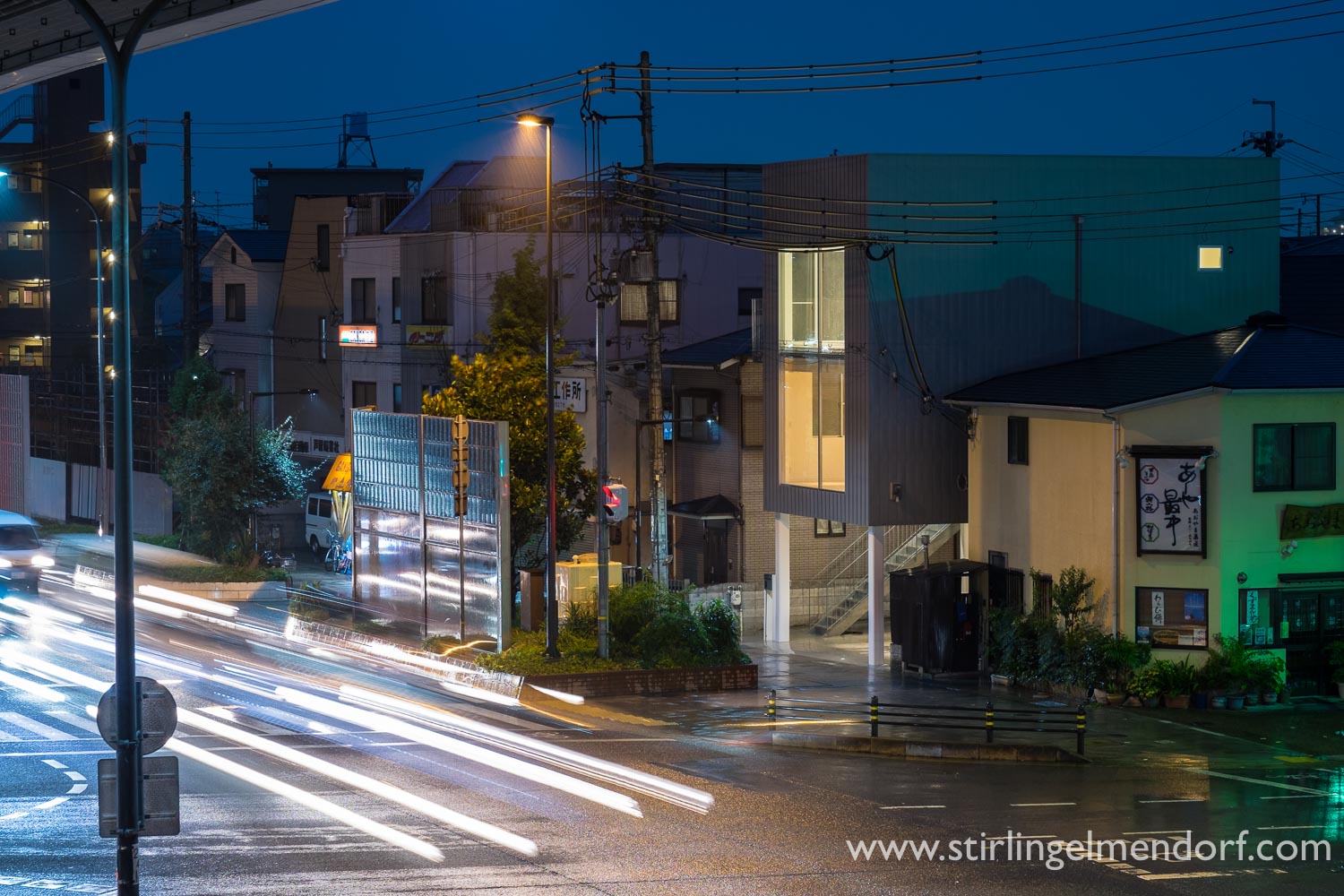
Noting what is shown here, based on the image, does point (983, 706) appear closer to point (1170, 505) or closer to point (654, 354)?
point (1170, 505)

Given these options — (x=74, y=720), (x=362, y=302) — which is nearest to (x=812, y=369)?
(x=74, y=720)

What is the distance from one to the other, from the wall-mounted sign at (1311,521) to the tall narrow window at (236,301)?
44894 mm

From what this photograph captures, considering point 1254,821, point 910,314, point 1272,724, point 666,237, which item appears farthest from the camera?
point 666,237

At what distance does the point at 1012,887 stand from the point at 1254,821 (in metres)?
5.35

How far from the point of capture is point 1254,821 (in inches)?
760

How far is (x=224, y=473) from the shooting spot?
1694 inches

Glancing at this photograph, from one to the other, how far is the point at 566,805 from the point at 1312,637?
1727 cm

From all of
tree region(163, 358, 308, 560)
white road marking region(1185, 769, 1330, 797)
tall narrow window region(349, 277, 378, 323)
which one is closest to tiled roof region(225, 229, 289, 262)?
tall narrow window region(349, 277, 378, 323)

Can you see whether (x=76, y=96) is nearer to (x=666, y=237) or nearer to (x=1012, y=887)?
(x=666, y=237)

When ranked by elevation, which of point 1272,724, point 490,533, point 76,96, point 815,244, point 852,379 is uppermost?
point 76,96

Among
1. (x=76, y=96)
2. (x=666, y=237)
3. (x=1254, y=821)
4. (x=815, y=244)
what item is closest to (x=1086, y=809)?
(x=1254, y=821)

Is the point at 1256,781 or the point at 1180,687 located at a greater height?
the point at 1180,687

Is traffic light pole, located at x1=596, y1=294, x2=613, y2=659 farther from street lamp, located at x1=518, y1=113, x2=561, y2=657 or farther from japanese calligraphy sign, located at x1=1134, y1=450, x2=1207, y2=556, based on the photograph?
japanese calligraphy sign, located at x1=1134, y1=450, x2=1207, y2=556

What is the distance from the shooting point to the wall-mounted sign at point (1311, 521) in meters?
29.1
